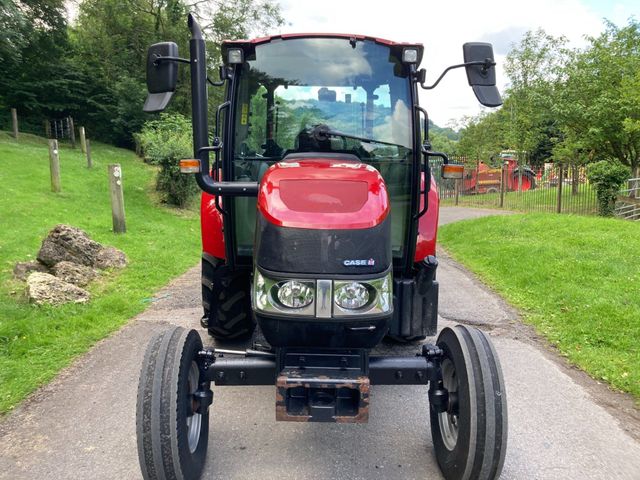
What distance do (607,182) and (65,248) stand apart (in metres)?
13.6

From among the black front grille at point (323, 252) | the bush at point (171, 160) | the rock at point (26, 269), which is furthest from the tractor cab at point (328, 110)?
the bush at point (171, 160)

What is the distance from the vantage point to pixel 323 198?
106 inches

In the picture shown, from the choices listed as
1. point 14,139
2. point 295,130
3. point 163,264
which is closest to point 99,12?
point 14,139

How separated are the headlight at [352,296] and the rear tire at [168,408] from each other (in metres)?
0.85

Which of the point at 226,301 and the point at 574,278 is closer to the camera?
the point at 226,301

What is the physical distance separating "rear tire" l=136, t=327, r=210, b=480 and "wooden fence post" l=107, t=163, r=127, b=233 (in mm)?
7306

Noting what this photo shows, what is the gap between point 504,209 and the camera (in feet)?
58.3

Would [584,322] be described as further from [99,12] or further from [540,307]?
[99,12]

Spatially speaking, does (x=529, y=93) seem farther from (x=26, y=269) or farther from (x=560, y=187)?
(x=26, y=269)

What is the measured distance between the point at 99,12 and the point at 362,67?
92.4 ft

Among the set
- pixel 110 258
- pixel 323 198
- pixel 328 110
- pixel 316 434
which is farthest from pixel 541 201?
pixel 323 198

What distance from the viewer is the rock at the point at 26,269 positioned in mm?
6305

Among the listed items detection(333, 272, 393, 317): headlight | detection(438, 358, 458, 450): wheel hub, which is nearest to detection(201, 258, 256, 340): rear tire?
detection(333, 272, 393, 317): headlight

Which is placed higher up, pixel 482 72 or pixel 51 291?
pixel 482 72
